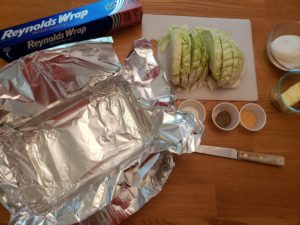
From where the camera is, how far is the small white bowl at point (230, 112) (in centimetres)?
62

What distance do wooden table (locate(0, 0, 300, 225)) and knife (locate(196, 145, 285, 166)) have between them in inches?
0.5

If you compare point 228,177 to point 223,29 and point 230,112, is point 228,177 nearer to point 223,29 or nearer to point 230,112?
point 230,112

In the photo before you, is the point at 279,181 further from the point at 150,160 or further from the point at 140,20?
the point at 140,20

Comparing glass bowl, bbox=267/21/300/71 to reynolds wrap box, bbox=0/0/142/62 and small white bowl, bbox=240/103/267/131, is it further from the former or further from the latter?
reynolds wrap box, bbox=0/0/142/62

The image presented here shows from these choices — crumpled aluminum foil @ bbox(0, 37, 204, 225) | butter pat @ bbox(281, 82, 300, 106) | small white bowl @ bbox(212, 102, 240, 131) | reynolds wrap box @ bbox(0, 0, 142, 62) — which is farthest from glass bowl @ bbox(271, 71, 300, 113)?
reynolds wrap box @ bbox(0, 0, 142, 62)

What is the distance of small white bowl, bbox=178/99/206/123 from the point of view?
2.06ft

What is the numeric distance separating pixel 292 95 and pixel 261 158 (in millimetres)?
156

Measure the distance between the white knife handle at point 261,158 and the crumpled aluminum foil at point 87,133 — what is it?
13cm

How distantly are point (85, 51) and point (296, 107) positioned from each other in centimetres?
48

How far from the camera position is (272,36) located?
705mm

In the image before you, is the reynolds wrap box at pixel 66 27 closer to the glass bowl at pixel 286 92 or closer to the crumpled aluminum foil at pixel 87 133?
the crumpled aluminum foil at pixel 87 133

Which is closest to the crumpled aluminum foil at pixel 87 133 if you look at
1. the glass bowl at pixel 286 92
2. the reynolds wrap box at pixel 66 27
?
the reynolds wrap box at pixel 66 27

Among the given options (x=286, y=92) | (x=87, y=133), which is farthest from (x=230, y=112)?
(x=87, y=133)

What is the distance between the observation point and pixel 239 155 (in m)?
0.60
